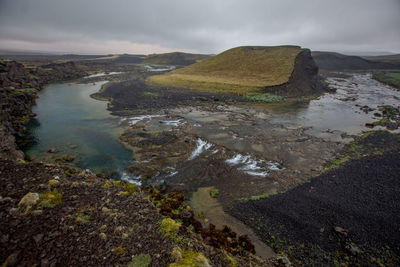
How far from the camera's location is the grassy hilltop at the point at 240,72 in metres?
49.7

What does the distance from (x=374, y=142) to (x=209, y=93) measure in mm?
32415

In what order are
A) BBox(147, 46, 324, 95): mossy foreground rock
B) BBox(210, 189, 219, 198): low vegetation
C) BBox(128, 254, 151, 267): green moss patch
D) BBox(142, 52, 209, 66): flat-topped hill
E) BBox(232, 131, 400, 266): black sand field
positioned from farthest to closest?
BBox(142, 52, 209, 66): flat-topped hill
BBox(147, 46, 324, 95): mossy foreground rock
BBox(210, 189, 219, 198): low vegetation
BBox(232, 131, 400, 266): black sand field
BBox(128, 254, 151, 267): green moss patch

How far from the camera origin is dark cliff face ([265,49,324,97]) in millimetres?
46844

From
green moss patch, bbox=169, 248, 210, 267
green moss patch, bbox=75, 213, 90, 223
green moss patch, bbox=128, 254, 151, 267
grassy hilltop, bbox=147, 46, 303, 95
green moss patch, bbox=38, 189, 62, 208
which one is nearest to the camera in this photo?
green moss patch, bbox=128, 254, 151, 267

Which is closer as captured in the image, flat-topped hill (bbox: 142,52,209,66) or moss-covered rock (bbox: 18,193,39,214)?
moss-covered rock (bbox: 18,193,39,214)

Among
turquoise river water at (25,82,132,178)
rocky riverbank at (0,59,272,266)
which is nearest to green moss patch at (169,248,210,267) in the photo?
rocky riverbank at (0,59,272,266)

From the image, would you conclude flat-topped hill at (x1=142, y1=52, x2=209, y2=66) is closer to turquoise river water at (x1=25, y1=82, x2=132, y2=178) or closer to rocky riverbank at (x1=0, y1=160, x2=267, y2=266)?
turquoise river water at (x1=25, y1=82, x2=132, y2=178)

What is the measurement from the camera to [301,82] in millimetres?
51156

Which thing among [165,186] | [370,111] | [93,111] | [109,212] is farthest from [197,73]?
[109,212]

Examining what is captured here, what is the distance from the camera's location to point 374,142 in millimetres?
18703

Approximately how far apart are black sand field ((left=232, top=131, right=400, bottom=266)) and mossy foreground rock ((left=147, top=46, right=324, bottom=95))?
1382 inches

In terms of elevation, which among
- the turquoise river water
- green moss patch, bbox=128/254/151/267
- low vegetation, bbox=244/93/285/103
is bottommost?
the turquoise river water

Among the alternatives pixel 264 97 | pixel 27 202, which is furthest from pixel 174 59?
pixel 27 202

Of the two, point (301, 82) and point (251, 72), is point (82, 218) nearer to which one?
point (301, 82)
